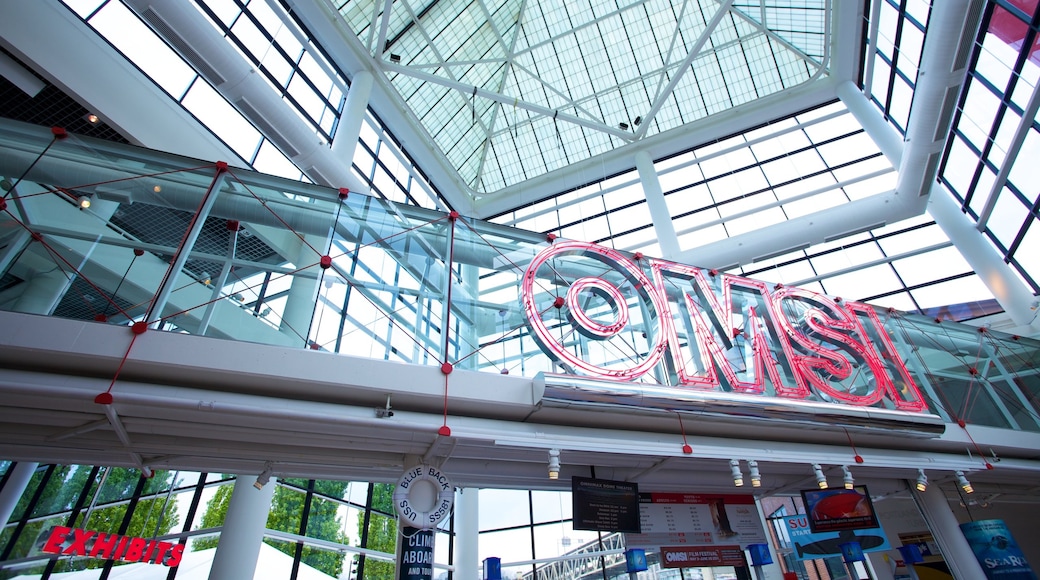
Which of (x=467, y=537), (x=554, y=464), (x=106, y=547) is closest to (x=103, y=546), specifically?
(x=106, y=547)

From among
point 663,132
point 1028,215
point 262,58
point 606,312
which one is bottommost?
point 606,312

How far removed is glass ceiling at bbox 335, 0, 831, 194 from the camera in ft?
56.0

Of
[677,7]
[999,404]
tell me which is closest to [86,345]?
[999,404]

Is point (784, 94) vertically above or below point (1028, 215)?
above

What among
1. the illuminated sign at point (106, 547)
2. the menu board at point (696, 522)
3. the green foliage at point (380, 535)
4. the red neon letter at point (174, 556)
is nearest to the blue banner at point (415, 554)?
the menu board at point (696, 522)

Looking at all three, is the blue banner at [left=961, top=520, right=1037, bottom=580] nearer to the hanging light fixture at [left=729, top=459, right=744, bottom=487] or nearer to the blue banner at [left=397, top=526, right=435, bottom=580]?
the hanging light fixture at [left=729, top=459, right=744, bottom=487]

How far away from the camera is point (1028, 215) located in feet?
39.5

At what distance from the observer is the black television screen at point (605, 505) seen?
6.11 metres

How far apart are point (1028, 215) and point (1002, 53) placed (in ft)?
13.3

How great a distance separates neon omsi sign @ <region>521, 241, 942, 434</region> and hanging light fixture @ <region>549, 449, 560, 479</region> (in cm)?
58

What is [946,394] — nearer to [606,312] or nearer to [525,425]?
[606,312]

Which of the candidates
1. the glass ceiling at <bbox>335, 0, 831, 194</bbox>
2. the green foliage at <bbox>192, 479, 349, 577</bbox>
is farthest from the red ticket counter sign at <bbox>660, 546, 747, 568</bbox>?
the glass ceiling at <bbox>335, 0, 831, 194</bbox>

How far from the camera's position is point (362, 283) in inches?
227

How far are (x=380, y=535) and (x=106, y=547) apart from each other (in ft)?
23.3
